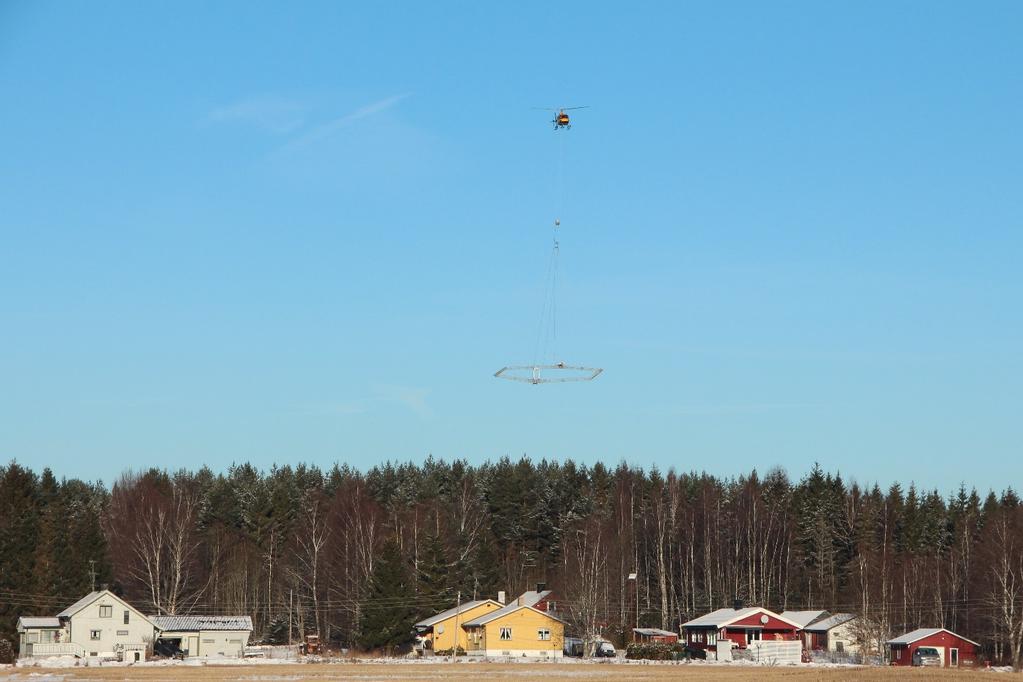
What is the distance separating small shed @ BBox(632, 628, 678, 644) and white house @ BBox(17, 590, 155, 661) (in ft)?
119

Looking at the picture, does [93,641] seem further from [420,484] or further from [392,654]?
[420,484]

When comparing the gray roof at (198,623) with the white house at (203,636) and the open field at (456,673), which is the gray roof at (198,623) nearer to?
the white house at (203,636)

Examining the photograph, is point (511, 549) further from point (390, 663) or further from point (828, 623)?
point (390, 663)

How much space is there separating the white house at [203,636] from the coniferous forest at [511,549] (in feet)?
27.3

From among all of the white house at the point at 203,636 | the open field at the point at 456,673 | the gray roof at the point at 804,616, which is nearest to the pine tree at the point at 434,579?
the white house at the point at 203,636

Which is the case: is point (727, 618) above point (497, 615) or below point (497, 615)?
below

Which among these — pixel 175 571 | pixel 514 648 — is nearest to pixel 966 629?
pixel 514 648

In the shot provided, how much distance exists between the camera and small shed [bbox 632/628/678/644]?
10012 cm

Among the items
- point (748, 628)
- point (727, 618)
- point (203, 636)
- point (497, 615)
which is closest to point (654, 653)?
Result: point (727, 618)

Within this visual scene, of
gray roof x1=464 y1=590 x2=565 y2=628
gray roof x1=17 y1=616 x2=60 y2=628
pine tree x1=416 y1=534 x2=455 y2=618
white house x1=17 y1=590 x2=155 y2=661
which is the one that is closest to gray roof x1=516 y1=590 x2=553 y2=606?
gray roof x1=464 y1=590 x2=565 y2=628

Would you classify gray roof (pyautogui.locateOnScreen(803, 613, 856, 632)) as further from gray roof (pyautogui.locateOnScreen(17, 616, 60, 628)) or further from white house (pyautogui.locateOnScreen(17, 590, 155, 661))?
gray roof (pyautogui.locateOnScreen(17, 616, 60, 628))

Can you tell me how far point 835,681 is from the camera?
197 ft

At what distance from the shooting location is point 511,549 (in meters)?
135

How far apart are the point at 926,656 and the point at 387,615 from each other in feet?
116
